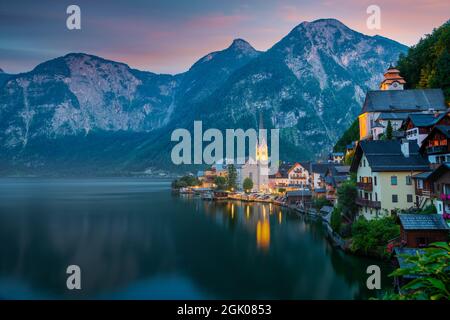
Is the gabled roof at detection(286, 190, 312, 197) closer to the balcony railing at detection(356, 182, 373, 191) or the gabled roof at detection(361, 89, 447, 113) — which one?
the gabled roof at detection(361, 89, 447, 113)

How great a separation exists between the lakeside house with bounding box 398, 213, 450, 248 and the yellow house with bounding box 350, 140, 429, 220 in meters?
7.59

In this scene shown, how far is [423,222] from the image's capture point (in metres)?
25.0

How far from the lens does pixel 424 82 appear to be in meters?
71.1

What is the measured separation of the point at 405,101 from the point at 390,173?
3606cm

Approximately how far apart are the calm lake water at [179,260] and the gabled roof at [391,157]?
871 cm

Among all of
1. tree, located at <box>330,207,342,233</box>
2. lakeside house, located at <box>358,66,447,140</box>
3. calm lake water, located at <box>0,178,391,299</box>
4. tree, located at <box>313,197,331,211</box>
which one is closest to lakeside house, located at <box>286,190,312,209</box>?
tree, located at <box>313,197,331,211</box>

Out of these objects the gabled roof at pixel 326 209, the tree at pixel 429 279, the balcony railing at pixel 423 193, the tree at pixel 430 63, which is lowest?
the gabled roof at pixel 326 209

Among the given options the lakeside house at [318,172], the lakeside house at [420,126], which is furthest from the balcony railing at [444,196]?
the lakeside house at [318,172]

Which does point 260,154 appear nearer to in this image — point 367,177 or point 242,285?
point 367,177

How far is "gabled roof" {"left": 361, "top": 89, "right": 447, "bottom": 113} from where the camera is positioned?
6069 cm

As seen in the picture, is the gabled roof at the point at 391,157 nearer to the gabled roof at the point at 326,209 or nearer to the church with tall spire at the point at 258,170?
the gabled roof at the point at 326,209

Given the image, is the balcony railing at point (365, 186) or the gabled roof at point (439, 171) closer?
the gabled roof at point (439, 171)

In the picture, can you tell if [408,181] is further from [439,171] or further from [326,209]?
[326,209]

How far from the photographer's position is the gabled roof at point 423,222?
2473 cm
